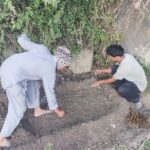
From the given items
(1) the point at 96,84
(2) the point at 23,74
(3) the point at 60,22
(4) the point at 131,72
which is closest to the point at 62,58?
(2) the point at 23,74

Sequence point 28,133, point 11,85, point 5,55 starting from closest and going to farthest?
point 11,85, point 28,133, point 5,55

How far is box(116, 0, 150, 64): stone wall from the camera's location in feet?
28.2

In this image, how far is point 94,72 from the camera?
9.00m

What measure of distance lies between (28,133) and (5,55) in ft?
4.67

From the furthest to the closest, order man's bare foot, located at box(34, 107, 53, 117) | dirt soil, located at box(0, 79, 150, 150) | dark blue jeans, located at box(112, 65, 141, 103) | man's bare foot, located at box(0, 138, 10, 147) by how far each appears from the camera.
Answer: dark blue jeans, located at box(112, 65, 141, 103), man's bare foot, located at box(34, 107, 53, 117), dirt soil, located at box(0, 79, 150, 150), man's bare foot, located at box(0, 138, 10, 147)

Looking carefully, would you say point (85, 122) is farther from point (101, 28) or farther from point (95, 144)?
point (101, 28)

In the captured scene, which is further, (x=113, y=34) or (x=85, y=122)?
(x=113, y=34)

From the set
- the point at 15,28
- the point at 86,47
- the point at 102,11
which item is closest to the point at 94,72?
the point at 86,47

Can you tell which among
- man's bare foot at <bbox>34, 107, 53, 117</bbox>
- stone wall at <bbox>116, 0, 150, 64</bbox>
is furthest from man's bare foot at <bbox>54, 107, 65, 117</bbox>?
stone wall at <bbox>116, 0, 150, 64</bbox>

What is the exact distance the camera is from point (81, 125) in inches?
312

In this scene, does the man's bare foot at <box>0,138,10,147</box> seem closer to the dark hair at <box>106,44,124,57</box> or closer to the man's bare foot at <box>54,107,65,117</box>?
the man's bare foot at <box>54,107,65,117</box>

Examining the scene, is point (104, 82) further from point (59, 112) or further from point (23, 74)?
point (23, 74)

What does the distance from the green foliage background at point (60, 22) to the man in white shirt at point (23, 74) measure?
29.7 inches

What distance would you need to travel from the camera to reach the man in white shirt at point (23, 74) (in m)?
7.13
